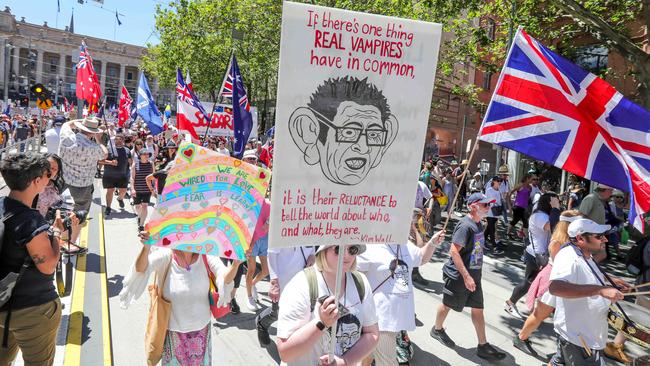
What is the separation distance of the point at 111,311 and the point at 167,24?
2513cm

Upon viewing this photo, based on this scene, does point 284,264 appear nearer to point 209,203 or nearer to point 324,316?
point 209,203

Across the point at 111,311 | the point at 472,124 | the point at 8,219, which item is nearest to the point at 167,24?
the point at 472,124

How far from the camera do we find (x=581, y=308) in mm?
3545

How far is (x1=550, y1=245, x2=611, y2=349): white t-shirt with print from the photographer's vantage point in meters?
3.47

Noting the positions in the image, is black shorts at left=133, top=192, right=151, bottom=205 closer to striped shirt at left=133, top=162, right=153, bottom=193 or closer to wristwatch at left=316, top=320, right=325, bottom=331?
striped shirt at left=133, top=162, right=153, bottom=193

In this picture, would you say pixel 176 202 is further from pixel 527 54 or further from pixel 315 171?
pixel 527 54

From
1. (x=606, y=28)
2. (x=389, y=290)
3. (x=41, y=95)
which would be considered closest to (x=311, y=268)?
(x=389, y=290)

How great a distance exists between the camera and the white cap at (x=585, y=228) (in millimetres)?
3539

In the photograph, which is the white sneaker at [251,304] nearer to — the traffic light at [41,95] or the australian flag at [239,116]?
the australian flag at [239,116]

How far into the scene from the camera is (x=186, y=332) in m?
3.20

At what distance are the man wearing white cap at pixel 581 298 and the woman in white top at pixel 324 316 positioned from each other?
5.79 ft

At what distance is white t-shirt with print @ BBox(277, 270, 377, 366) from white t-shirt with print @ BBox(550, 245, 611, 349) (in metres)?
1.81

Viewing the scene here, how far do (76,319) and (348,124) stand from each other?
4.37 m

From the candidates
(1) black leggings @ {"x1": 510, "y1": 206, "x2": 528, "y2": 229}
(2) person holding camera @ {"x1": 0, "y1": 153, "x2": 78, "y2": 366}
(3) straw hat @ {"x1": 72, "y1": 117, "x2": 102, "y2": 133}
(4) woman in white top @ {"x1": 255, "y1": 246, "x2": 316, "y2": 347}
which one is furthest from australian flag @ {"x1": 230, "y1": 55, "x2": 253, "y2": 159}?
(1) black leggings @ {"x1": 510, "y1": 206, "x2": 528, "y2": 229}
